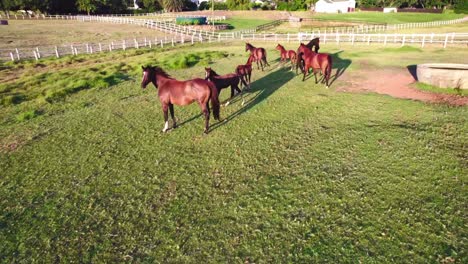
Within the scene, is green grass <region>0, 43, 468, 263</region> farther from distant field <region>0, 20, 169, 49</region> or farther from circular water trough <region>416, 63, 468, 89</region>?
distant field <region>0, 20, 169, 49</region>

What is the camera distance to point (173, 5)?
89.9 metres

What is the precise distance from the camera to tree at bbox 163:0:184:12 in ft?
291

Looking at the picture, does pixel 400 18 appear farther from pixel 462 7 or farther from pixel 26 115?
pixel 26 115

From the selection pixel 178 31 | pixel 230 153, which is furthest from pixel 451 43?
pixel 178 31

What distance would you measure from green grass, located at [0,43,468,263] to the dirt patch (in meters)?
0.99

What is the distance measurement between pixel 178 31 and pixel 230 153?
134ft

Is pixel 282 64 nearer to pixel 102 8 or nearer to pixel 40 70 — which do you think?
pixel 40 70

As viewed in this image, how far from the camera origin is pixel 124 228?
4.65m

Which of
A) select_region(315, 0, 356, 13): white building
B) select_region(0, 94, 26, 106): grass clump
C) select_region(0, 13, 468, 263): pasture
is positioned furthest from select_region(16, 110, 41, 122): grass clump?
select_region(315, 0, 356, 13): white building

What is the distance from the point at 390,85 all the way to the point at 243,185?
9.67 m

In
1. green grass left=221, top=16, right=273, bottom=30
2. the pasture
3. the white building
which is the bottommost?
the pasture

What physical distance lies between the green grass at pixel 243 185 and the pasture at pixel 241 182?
0.09ft

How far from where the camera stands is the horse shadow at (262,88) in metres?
9.40

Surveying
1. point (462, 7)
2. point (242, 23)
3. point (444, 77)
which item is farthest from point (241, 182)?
point (462, 7)
